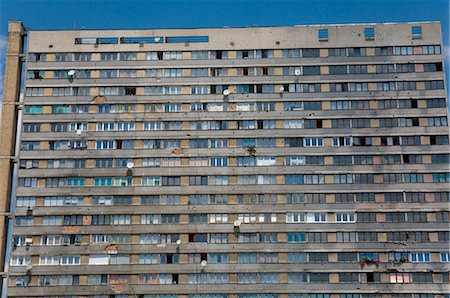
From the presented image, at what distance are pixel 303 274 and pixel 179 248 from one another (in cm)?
1553

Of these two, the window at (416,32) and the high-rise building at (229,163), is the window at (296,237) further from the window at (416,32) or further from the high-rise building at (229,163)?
the window at (416,32)

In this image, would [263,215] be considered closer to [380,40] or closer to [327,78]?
[327,78]

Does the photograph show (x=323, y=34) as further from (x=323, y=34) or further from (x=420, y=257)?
(x=420, y=257)

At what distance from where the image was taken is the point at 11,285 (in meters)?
74.8

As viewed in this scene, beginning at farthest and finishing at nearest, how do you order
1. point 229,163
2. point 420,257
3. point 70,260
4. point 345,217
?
point 229,163 → point 345,217 → point 70,260 → point 420,257

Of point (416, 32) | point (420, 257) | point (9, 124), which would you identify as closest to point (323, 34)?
point (416, 32)

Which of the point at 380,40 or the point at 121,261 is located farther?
the point at 380,40

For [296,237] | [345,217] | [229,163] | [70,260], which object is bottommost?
[70,260]

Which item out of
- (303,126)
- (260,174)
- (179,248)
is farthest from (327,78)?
(179,248)

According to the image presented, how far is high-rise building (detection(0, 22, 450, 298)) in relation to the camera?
74375 millimetres

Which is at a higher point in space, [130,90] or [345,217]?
[130,90]

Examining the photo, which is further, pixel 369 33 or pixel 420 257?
pixel 369 33

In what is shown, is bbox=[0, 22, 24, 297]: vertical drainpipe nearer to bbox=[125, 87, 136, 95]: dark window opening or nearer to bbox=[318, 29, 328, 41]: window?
bbox=[125, 87, 136, 95]: dark window opening

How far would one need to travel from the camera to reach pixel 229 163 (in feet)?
257
